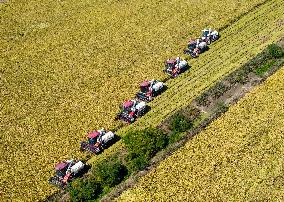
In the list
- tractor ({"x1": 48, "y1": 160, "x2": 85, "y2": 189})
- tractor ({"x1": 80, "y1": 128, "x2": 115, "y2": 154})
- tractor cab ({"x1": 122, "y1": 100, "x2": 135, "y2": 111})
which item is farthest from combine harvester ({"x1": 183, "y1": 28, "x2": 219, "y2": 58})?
tractor ({"x1": 48, "y1": 160, "x2": 85, "y2": 189})

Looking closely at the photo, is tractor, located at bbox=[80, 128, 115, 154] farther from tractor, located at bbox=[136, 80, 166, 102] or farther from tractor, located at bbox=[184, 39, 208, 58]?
tractor, located at bbox=[184, 39, 208, 58]

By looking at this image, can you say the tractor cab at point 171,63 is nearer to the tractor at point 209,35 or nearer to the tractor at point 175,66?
the tractor at point 175,66

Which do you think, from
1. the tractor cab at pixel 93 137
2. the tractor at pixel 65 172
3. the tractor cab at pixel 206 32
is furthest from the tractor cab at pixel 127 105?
the tractor cab at pixel 206 32

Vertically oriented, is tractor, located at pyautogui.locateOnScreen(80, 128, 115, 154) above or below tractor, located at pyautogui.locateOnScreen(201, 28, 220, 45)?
above

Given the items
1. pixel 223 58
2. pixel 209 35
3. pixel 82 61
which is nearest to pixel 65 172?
pixel 82 61

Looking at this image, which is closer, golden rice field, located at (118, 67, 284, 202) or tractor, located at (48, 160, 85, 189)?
golden rice field, located at (118, 67, 284, 202)

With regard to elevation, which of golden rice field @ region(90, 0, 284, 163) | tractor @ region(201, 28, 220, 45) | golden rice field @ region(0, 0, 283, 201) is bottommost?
golden rice field @ region(90, 0, 284, 163)
